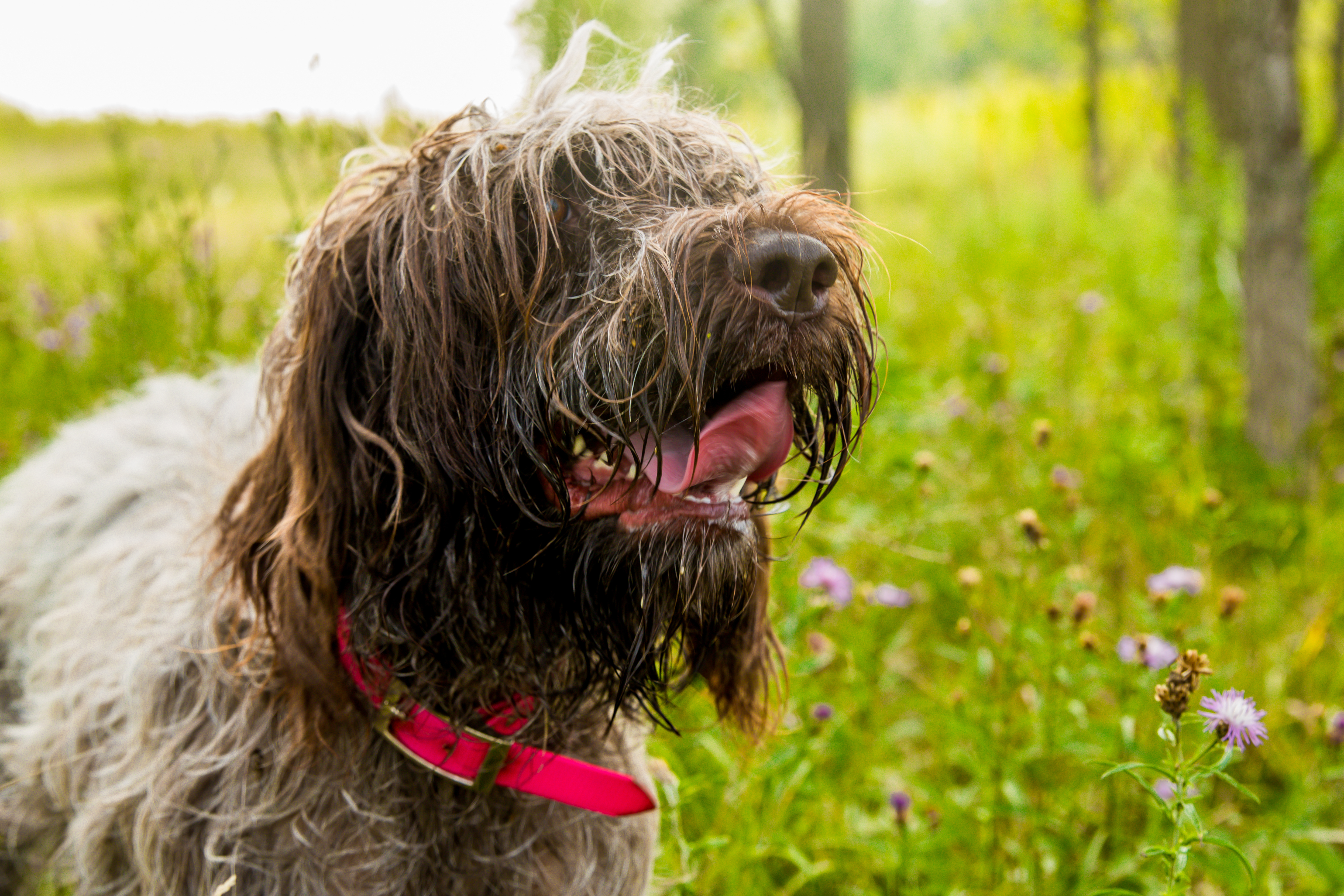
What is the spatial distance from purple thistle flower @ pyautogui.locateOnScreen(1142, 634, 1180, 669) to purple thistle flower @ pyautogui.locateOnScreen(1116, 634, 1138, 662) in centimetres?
10

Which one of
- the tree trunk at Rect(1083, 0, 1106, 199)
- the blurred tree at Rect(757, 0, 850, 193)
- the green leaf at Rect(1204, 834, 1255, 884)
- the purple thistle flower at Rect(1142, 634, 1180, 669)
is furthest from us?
the tree trunk at Rect(1083, 0, 1106, 199)

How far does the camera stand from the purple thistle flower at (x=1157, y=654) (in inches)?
81.3

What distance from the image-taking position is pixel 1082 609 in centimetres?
219

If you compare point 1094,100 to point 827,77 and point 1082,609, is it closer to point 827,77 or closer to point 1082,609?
point 827,77

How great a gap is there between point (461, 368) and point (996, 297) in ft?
17.9

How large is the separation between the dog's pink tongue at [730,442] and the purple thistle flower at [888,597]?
1231 mm

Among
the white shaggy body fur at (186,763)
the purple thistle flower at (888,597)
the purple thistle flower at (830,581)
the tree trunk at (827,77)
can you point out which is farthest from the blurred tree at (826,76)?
the white shaggy body fur at (186,763)

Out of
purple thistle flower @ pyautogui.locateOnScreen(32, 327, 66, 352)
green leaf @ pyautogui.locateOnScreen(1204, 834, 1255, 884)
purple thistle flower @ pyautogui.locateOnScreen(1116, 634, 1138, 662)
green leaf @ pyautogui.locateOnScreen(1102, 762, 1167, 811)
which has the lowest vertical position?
purple thistle flower @ pyautogui.locateOnScreen(1116, 634, 1138, 662)

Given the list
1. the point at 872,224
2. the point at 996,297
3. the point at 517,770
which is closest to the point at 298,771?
the point at 517,770

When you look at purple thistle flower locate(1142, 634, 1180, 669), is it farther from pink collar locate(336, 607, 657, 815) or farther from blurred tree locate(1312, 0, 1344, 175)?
blurred tree locate(1312, 0, 1344, 175)

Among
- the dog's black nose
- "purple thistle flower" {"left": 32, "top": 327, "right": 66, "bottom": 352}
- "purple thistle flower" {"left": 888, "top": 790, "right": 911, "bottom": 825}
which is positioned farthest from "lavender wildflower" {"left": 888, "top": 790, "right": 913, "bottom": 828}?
"purple thistle flower" {"left": 32, "top": 327, "right": 66, "bottom": 352}

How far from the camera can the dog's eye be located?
66.0 inches

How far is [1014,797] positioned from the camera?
2.24 metres

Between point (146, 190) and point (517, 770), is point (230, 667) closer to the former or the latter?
point (517, 770)
